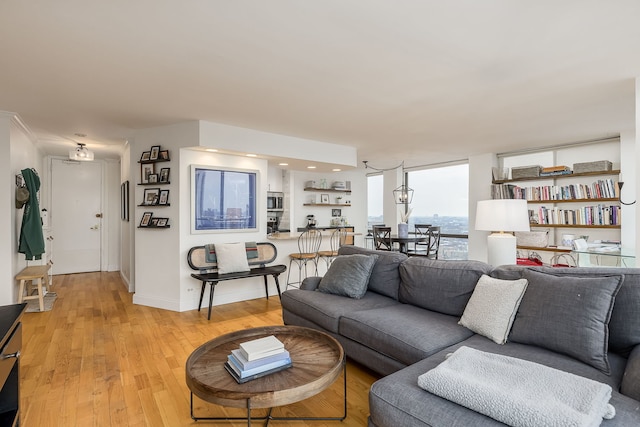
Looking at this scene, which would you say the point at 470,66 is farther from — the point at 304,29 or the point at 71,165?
the point at 71,165

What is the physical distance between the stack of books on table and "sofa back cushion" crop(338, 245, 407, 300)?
1.46m

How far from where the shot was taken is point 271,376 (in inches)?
66.3

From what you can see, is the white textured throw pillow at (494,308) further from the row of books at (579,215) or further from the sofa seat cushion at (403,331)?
the row of books at (579,215)

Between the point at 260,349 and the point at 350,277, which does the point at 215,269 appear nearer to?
the point at 350,277

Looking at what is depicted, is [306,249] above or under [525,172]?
under

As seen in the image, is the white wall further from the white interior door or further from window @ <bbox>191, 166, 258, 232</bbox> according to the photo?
the white interior door

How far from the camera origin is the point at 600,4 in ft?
5.97

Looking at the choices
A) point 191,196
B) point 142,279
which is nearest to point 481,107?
point 191,196

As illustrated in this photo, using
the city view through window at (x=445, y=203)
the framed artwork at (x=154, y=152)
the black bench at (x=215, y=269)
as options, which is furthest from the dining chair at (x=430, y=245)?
the framed artwork at (x=154, y=152)

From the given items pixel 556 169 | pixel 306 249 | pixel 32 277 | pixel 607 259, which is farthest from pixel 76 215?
pixel 556 169

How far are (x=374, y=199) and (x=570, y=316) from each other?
711 cm

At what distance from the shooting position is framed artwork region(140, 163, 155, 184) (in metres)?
4.46

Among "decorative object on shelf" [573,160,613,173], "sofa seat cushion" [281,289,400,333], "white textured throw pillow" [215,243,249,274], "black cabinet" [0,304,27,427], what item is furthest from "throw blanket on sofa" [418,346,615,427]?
"decorative object on shelf" [573,160,613,173]

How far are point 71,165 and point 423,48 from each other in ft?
22.9
